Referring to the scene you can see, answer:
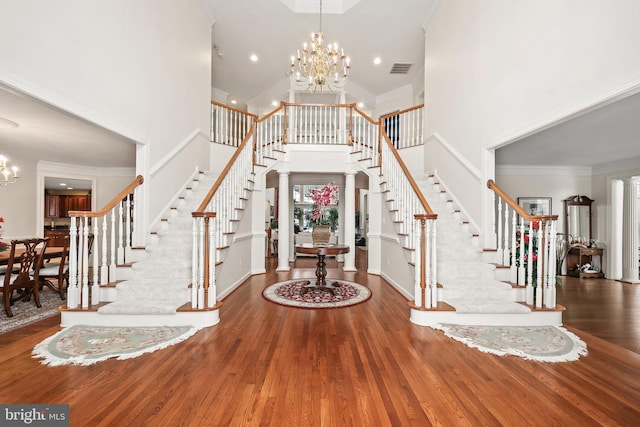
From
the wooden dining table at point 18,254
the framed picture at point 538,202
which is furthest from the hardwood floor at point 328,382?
the framed picture at point 538,202

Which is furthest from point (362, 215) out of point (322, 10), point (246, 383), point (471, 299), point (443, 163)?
point (246, 383)

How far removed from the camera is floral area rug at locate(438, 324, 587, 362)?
2.47 m

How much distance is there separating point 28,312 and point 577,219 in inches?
399

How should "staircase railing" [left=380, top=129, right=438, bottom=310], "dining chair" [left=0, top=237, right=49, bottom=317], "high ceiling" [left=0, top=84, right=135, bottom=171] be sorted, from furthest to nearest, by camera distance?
1. "dining chair" [left=0, top=237, right=49, bottom=317]
2. "staircase railing" [left=380, top=129, right=438, bottom=310]
3. "high ceiling" [left=0, top=84, right=135, bottom=171]

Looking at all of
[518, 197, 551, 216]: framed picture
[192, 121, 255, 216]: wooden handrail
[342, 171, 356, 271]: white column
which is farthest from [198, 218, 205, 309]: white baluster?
[518, 197, 551, 216]: framed picture

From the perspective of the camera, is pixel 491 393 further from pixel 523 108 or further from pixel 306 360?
pixel 523 108

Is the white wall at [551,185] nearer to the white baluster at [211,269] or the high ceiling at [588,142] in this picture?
the high ceiling at [588,142]

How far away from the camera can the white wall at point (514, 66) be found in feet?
7.50

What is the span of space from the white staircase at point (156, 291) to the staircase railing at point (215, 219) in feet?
0.78

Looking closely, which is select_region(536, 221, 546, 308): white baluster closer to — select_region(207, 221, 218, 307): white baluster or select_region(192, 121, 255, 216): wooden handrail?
select_region(207, 221, 218, 307): white baluster

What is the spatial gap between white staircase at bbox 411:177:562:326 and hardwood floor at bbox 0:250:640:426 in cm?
38

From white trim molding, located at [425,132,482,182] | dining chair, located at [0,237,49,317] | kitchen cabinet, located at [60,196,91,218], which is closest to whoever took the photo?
dining chair, located at [0,237,49,317]

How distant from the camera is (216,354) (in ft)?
7.97

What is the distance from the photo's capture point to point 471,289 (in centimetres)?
346
